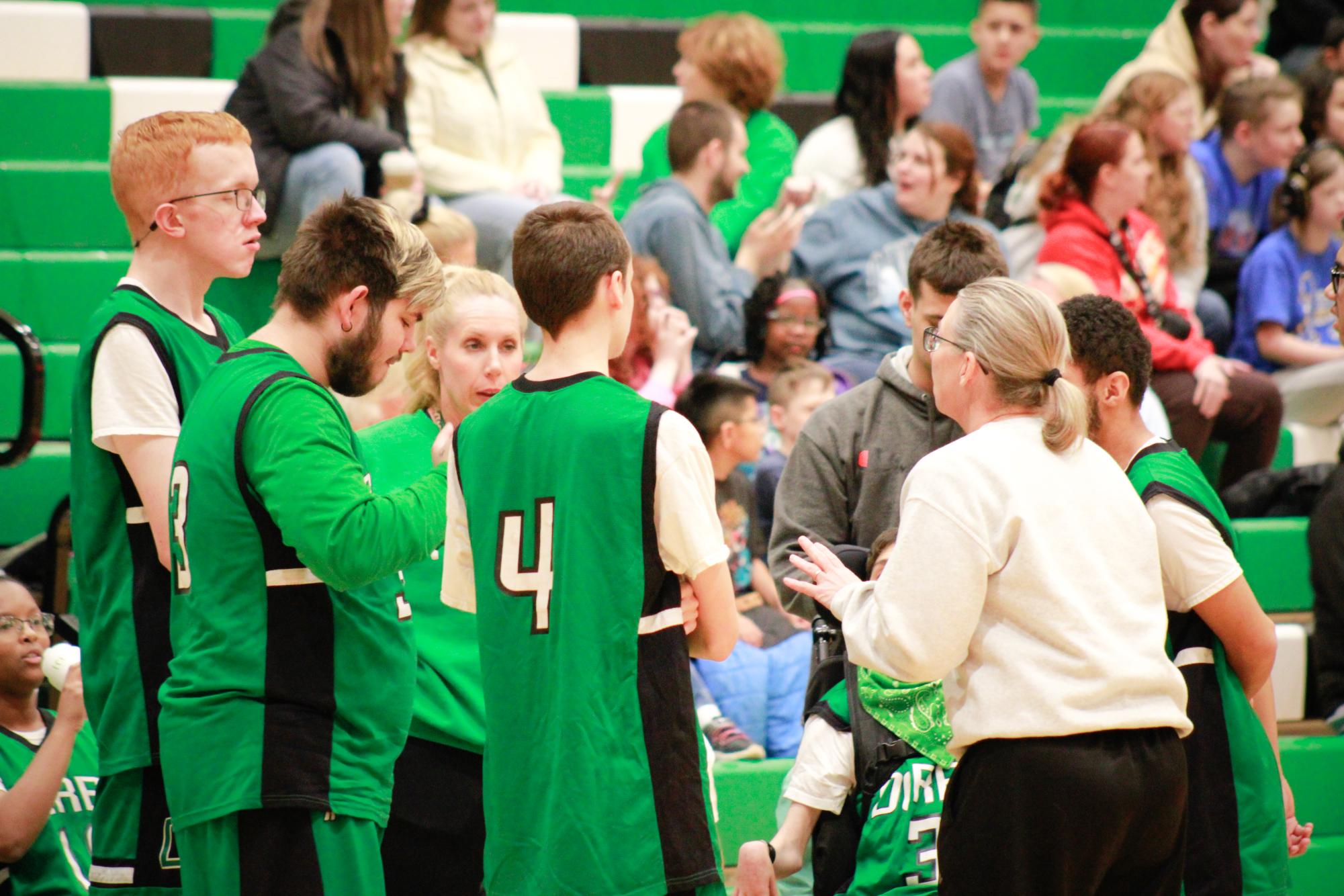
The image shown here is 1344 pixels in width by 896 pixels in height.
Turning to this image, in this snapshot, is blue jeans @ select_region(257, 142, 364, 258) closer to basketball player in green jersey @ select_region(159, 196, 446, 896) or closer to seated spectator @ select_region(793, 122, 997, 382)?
seated spectator @ select_region(793, 122, 997, 382)

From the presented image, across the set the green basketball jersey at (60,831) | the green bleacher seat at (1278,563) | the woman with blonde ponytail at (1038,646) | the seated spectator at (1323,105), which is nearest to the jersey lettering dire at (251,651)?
the woman with blonde ponytail at (1038,646)

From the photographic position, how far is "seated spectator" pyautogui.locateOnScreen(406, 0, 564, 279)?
5.46 metres

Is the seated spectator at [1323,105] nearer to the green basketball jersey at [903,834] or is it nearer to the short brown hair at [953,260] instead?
the short brown hair at [953,260]

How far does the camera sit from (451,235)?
4656 mm

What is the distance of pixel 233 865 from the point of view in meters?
2.23

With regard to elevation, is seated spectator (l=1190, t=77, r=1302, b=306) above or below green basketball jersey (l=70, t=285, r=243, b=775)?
above

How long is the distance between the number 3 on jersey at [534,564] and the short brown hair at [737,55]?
157 inches

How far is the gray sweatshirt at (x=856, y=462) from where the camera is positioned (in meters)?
2.92

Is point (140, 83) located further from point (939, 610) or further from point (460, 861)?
point (939, 610)

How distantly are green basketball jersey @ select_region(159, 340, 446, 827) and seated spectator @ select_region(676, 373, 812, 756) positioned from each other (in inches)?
78.1

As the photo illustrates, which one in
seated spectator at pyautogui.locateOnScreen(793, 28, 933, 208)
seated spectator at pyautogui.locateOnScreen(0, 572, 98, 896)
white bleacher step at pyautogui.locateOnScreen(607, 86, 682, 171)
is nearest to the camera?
seated spectator at pyautogui.locateOnScreen(0, 572, 98, 896)

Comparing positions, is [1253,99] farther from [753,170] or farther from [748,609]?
[748,609]

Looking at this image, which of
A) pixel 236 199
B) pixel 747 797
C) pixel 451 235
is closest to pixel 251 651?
pixel 236 199

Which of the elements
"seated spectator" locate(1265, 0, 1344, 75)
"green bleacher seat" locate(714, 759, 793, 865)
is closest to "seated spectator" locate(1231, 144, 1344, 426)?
"seated spectator" locate(1265, 0, 1344, 75)
